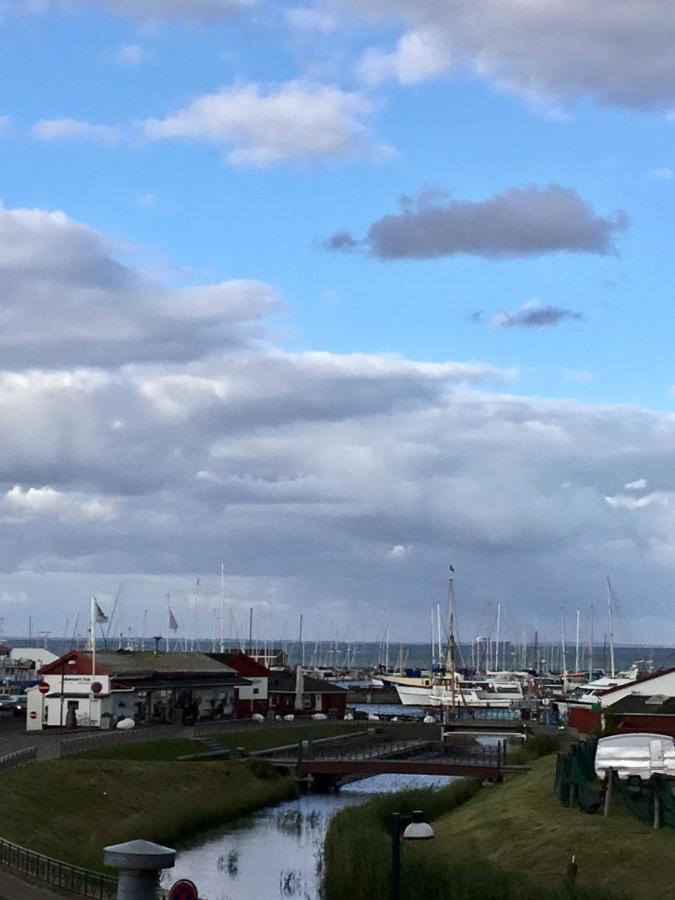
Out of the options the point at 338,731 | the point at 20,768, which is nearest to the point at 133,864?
the point at 20,768

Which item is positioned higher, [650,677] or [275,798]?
[650,677]

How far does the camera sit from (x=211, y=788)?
77.5 meters

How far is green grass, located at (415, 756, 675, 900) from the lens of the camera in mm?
47625

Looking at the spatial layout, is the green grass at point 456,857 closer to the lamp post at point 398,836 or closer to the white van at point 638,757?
the white van at point 638,757

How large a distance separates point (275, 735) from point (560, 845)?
51.2m

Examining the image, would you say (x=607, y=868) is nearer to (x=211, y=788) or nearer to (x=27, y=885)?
(x=27, y=885)

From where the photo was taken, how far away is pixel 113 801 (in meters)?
67.4

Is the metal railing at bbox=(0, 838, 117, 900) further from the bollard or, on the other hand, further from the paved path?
the bollard

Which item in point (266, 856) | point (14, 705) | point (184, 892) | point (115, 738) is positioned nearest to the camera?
point (184, 892)

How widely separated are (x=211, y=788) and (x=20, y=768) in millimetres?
12528

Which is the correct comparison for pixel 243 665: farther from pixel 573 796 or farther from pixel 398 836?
pixel 398 836

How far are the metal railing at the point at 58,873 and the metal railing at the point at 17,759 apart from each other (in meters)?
23.8

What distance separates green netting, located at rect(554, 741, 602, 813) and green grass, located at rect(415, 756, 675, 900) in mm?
591

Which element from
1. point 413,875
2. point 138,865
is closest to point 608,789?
point 413,875
